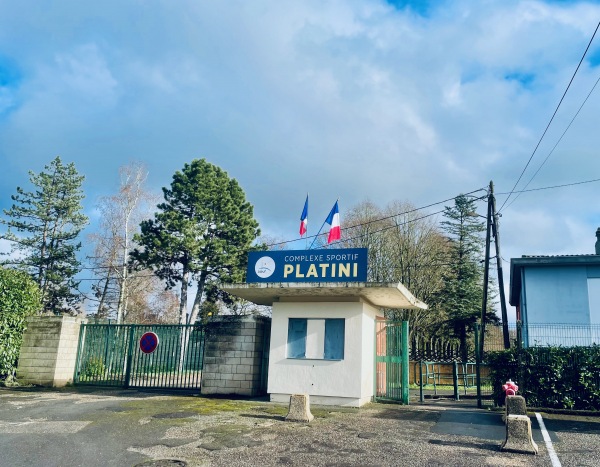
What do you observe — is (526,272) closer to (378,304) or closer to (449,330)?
(378,304)

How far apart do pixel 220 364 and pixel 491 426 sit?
784cm

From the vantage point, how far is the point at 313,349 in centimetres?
1355

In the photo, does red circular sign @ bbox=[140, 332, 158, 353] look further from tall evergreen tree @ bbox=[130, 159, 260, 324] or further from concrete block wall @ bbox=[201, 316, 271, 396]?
tall evergreen tree @ bbox=[130, 159, 260, 324]

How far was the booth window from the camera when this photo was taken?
13406mm

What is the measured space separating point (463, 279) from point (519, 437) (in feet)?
87.5

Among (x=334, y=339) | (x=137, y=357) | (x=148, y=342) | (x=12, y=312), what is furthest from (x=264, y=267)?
(x=12, y=312)

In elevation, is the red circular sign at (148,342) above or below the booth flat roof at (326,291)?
below

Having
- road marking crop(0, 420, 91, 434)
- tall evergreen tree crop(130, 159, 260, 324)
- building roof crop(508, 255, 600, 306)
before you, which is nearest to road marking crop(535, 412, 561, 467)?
building roof crop(508, 255, 600, 306)

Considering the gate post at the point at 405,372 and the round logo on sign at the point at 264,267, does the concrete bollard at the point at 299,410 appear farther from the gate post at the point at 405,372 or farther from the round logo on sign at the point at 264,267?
the gate post at the point at 405,372

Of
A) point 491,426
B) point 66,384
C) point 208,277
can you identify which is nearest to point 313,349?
point 491,426

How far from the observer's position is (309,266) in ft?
43.5

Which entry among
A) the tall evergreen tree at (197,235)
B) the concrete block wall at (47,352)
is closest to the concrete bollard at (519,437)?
the concrete block wall at (47,352)

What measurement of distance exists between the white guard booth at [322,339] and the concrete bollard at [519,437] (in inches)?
199

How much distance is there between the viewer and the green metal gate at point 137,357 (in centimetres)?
1580
